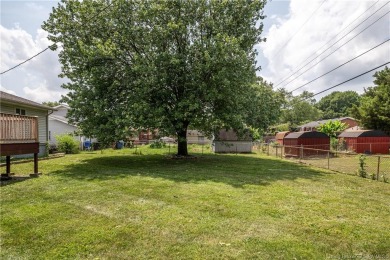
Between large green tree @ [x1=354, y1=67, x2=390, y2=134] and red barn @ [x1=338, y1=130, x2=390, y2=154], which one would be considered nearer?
red barn @ [x1=338, y1=130, x2=390, y2=154]

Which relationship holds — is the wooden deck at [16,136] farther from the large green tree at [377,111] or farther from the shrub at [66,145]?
the large green tree at [377,111]

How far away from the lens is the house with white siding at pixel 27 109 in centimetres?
1475

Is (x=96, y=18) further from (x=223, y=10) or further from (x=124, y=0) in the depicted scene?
(x=223, y=10)

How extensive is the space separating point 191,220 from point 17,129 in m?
7.38

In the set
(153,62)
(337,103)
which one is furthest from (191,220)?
(337,103)

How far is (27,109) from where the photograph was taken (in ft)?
55.8

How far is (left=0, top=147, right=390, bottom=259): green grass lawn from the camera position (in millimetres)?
3936

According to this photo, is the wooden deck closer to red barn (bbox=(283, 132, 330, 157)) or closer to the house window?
the house window

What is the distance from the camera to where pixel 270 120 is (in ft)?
57.7

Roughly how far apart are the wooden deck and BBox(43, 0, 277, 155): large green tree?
11.1ft

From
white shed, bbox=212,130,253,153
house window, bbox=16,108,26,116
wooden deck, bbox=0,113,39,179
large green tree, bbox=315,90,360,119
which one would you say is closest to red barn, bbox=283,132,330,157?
white shed, bbox=212,130,253,153

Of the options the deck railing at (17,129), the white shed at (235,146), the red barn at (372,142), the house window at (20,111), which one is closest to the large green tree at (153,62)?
the deck railing at (17,129)

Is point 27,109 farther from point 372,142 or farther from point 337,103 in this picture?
point 337,103

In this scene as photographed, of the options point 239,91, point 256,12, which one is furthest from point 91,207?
point 256,12
